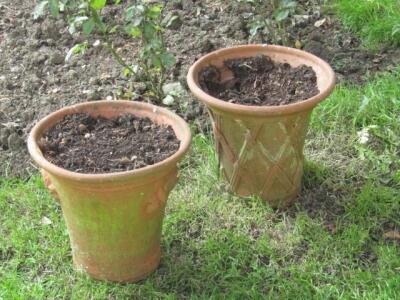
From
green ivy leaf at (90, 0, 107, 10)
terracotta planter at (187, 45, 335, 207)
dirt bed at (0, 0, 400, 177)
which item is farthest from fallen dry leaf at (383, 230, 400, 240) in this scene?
green ivy leaf at (90, 0, 107, 10)

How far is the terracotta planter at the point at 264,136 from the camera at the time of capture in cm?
306

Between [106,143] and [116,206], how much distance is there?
0.36 metres

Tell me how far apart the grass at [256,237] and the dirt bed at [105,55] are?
505 mm

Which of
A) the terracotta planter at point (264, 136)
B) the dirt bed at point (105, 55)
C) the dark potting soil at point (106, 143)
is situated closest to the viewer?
the dark potting soil at point (106, 143)

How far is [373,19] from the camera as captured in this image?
15.3 feet

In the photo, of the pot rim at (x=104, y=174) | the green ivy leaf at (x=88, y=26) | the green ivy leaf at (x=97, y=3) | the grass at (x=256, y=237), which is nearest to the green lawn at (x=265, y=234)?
the grass at (x=256, y=237)

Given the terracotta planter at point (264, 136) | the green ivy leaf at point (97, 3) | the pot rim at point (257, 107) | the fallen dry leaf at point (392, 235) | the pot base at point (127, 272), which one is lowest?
the fallen dry leaf at point (392, 235)

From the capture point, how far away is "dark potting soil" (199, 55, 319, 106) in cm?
327

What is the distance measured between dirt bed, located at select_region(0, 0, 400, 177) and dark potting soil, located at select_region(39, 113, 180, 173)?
75cm

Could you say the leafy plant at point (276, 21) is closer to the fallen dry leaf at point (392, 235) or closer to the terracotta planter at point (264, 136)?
the terracotta planter at point (264, 136)

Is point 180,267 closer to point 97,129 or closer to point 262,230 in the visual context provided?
point 262,230

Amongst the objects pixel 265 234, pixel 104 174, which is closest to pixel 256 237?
pixel 265 234

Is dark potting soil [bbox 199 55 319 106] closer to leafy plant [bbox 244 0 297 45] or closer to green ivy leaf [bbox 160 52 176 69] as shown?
green ivy leaf [bbox 160 52 176 69]

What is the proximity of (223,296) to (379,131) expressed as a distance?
1424 millimetres
